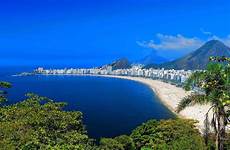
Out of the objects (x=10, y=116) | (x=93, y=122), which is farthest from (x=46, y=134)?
(x=93, y=122)

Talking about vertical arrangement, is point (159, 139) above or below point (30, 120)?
below

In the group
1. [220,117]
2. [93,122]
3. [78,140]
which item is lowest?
[93,122]

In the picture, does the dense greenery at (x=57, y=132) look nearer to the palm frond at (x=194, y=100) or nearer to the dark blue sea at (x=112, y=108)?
the palm frond at (x=194, y=100)

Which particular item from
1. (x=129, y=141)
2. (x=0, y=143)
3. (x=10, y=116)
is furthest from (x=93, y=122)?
(x=0, y=143)

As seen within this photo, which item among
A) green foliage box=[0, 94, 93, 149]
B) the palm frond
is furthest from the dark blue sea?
the palm frond

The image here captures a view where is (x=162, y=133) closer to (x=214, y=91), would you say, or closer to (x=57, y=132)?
(x=57, y=132)

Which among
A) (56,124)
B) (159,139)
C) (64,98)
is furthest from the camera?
(64,98)

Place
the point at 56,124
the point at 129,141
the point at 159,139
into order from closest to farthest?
the point at 56,124
the point at 159,139
the point at 129,141

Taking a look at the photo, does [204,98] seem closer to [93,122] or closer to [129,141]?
[129,141]

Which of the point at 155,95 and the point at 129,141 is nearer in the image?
the point at 129,141

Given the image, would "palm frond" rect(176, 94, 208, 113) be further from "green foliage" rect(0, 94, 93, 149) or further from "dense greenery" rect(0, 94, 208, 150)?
"green foliage" rect(0, 94, 93, 149)
